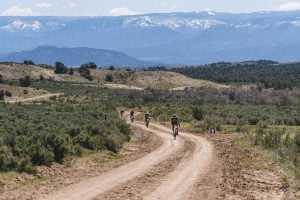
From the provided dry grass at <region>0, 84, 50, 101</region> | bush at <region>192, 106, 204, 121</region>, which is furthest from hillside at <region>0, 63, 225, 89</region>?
bush at <region>192, 106, 204, 121</region>

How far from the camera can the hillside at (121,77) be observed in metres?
141

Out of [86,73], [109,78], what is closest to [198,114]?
[109,78]

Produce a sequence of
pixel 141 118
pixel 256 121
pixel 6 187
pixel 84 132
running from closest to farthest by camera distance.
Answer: pixel 6 187 → pixel 84 132 → pixel 256 121 → pixel 141 118

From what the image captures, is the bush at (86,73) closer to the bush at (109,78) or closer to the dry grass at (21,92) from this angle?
the bush at (109,78)

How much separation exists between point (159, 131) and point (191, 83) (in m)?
105

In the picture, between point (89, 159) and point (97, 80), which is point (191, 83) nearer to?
point (97, 80)

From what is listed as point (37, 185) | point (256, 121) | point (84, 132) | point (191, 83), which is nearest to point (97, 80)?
point (191, 83)

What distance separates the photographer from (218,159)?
29.5 m

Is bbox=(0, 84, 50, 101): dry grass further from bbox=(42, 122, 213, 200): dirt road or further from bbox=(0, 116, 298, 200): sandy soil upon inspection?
bbox=(0, 116, 298, 200): sandy soil

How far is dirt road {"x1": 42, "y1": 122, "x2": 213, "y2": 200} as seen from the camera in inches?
770

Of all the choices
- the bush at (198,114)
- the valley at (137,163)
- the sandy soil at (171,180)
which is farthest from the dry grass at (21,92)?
the sandy soil at (171,180)

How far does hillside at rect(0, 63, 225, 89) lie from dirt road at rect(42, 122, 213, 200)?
108 meters

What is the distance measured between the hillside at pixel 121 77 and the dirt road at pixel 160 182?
108 m

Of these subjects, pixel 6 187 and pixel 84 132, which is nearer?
pixel 6 187
